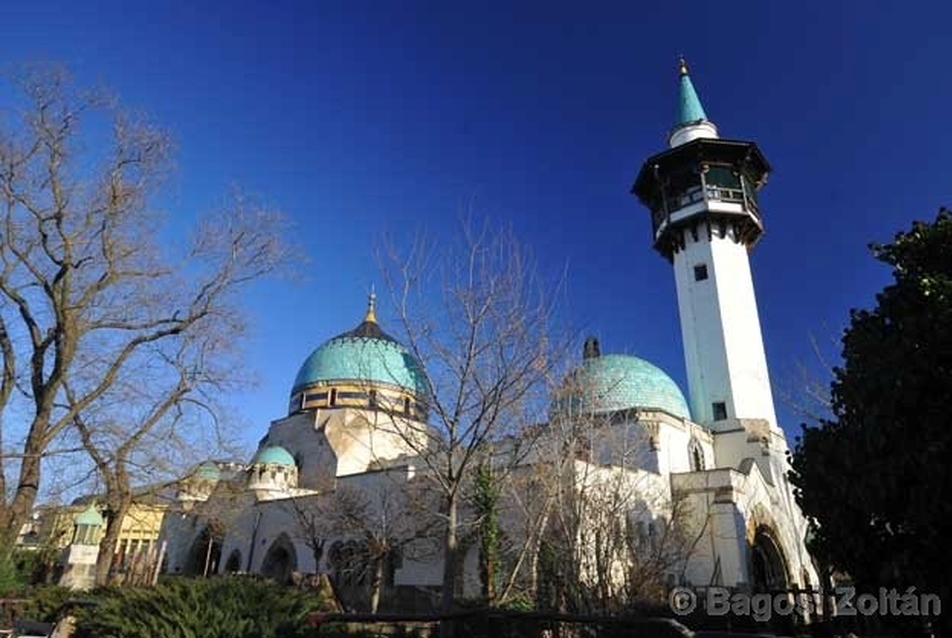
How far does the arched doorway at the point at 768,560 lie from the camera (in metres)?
22.5

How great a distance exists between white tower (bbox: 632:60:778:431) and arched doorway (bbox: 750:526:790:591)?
5182 millimetres

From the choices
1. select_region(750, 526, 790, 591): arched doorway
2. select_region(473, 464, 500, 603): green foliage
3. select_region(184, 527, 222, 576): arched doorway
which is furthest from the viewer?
select_region(184, 527, 222, 576): arched doorway

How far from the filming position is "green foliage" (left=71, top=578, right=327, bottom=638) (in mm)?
6312

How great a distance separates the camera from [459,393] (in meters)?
10.4

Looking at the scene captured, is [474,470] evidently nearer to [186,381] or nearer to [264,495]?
[186,381]

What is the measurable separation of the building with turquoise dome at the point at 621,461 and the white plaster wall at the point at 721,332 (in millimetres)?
65

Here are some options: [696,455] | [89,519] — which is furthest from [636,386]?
[89,519]

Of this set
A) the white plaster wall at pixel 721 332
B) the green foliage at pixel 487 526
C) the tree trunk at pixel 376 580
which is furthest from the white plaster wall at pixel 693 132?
the tree trunk at pixel 376 580

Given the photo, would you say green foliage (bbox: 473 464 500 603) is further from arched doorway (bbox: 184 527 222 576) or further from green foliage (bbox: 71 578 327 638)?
arched doorway (bbox: 184 527 222 576)

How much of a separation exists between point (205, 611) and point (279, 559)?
26.7 meters

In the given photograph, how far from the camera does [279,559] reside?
30766mm

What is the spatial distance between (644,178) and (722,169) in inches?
154

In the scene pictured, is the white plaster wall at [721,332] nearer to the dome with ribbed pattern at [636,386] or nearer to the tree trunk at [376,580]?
the dome with ribbed pattern at [636,386]

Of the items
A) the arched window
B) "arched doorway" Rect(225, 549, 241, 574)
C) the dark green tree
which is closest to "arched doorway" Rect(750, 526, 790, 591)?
the arched window
